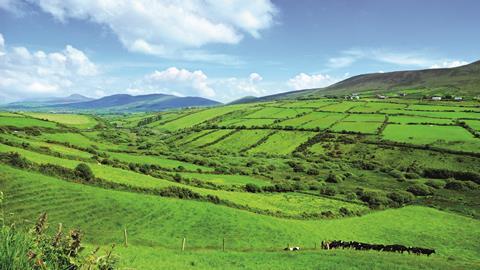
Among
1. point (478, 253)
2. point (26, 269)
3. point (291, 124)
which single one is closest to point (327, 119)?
point (291, 124)

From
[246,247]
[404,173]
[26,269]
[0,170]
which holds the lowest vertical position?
[404,173]

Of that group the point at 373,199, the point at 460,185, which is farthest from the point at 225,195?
the point at 460,185

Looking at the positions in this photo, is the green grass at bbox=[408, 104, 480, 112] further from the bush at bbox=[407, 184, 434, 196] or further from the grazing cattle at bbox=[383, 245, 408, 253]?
the grazing cattle at bbox=[383, 245, 408, 253]

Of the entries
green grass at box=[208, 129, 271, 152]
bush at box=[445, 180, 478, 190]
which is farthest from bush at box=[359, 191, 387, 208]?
green grass at box=[208, 129, 271, 152]

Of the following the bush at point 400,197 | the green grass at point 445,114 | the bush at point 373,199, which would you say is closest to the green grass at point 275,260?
the bush at point 373,199

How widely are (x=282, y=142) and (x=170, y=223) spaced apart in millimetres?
113231

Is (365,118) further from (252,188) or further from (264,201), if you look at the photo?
(264,201)

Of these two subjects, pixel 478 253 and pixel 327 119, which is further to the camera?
pixel 327 119

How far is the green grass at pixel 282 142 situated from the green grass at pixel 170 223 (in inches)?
3525

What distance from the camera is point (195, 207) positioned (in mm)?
48188

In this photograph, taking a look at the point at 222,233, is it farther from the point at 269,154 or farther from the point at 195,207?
the point at 269,154

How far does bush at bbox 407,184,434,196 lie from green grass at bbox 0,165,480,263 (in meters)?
31.6

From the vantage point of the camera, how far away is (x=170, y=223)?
4269 centimetres

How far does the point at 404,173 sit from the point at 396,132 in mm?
39715
